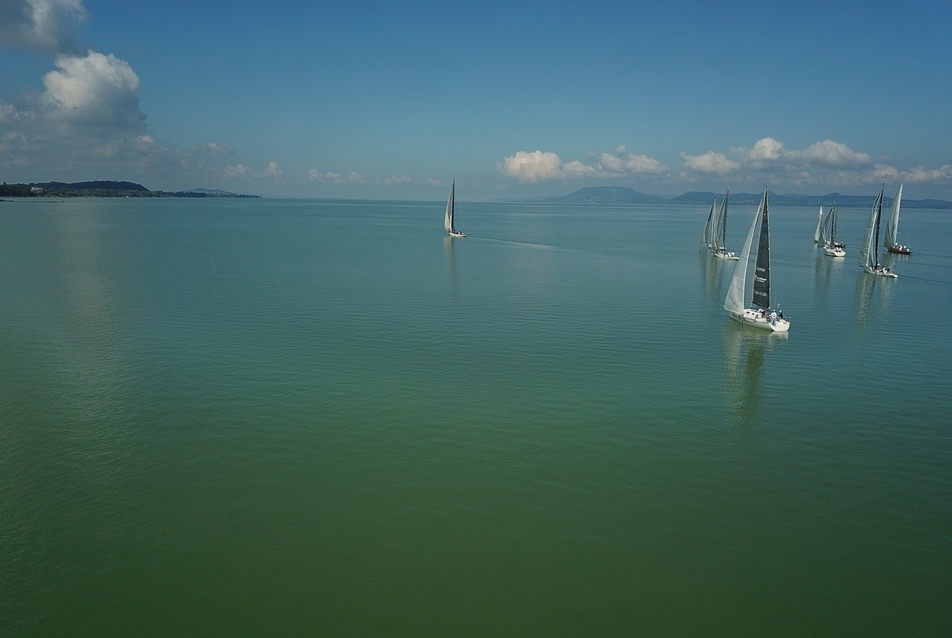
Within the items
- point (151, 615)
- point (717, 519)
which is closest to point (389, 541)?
point (151, 615)

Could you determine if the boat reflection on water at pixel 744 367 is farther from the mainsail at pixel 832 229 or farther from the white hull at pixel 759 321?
the mainsail at pixel 832 229

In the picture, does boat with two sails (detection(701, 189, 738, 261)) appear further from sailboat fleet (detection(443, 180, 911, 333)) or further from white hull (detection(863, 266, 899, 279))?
white hull (detection(863, 266, 899, 279))

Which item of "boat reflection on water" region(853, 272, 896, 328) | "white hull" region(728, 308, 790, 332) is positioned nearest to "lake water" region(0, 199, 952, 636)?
"white hull" region(728, 308, 790, 332)

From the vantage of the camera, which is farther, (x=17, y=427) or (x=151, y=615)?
(x=17, y=427)

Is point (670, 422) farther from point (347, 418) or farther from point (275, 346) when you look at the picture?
point (275, 346)

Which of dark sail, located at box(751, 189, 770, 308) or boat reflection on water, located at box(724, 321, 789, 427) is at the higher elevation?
dark sail, located at box(751, 189, 770, 308)

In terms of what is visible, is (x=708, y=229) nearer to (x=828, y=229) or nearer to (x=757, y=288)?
(x=828, y=229)

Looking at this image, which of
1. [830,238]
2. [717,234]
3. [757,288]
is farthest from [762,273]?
[830,238]
